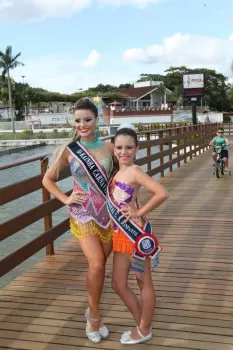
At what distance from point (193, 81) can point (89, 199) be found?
87.2 ft

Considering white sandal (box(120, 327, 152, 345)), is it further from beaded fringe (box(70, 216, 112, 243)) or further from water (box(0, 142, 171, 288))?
water (box(0, 142, 171, 288))

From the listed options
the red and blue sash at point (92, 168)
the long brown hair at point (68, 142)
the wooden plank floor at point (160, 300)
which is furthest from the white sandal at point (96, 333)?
the long brown hair at point (68, 142)

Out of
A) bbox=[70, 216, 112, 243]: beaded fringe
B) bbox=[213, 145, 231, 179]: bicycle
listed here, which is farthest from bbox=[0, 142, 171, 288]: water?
bbox=[213, 145, 231, 179]: bicycle

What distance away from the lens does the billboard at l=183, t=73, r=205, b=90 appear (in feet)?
92.3

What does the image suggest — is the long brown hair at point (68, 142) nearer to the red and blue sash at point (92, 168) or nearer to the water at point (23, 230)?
the red and blue sash at point (92, 168)

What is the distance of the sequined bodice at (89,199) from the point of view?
9.78 feet

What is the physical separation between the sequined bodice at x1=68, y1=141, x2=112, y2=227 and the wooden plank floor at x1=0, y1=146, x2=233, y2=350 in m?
0.84

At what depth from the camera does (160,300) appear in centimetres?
378

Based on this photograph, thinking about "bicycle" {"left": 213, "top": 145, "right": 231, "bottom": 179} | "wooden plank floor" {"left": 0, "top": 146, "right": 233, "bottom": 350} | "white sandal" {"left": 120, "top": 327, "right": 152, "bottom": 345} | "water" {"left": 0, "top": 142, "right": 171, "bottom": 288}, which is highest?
"bicycle" {"left": 213, "top": 145, "right": 231, "bottom": 179}

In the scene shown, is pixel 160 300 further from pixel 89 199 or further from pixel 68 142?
pixel 68 142

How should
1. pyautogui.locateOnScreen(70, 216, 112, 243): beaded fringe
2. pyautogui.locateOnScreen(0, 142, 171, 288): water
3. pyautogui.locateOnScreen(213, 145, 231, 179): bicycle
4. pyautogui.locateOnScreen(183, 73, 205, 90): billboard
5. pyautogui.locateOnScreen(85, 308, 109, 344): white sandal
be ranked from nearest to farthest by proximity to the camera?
pyautogui.locateOnScreen(70, 216, 112, 243): beaded fringe
pyautogui.locateOnScreen(85, 308, 109, 344): white sandal
pyautogui.locateOnScreen(0, 142, 171, 288): water
pyautogui.locateOnScreen(213, 145, 231, 179): bicycle
pyautogui.locateOnScreen(183, 73, 205, 90): billboard

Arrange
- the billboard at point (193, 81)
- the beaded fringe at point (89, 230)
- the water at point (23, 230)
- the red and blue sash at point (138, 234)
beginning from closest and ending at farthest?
the red and blue sash at point (138, 234) < the beaded fringe at point (89, 230) < the water at point (23, 230) < the billboard at point (193, 81)

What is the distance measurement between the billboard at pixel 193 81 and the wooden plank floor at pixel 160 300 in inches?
901

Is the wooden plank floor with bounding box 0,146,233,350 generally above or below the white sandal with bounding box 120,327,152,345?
below
